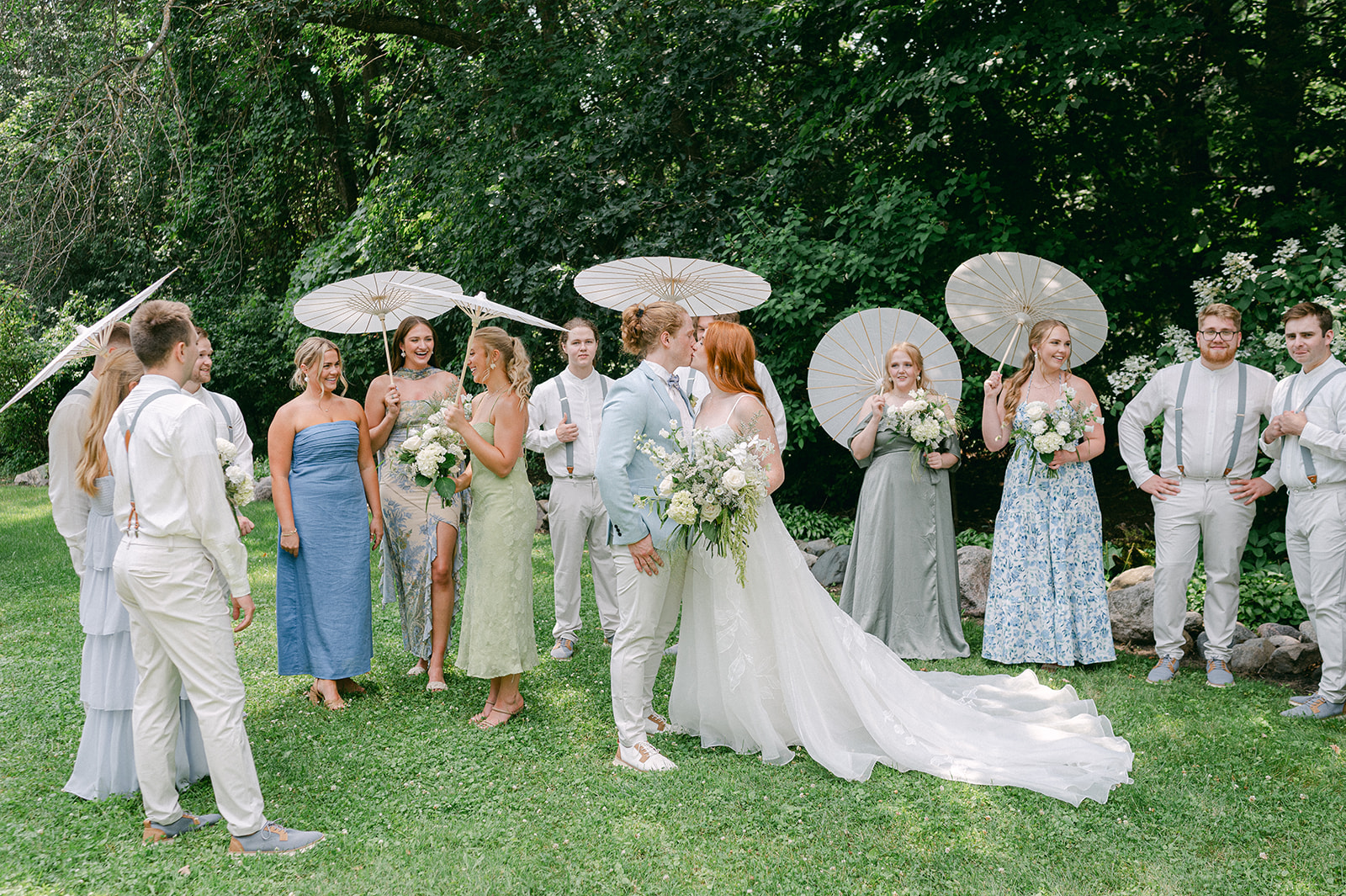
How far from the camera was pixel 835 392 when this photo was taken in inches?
272

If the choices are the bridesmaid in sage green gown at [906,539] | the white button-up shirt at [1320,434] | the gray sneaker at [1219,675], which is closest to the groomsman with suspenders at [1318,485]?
the white button-up shirt at [1320,434]

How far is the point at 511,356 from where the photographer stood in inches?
208

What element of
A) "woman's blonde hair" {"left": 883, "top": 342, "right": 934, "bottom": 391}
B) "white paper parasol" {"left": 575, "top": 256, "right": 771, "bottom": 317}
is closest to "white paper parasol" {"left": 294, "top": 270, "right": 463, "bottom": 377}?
"white paper parasol" {"left": 575, "top": 256, "right": 771, "bottom": 317}

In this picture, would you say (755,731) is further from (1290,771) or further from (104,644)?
(104,644)

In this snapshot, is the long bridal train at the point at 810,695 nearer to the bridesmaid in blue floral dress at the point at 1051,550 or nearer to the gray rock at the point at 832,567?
the bridesmaid in blue floral dress at the point at 1051,550

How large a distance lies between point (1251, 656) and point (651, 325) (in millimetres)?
4613

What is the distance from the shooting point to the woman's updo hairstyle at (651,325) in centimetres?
464

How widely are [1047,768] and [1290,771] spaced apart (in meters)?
1.22

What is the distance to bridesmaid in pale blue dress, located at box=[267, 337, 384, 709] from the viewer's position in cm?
561

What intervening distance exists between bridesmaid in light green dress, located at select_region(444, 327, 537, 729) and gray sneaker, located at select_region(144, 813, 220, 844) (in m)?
1.50

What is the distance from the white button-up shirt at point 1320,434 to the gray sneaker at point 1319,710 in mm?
1239

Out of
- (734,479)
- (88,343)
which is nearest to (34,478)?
(88,343)

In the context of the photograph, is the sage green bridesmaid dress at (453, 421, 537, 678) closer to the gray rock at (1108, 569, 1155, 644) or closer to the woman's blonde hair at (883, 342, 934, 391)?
the woman's blonde hair at (883, 342, 934, 391)

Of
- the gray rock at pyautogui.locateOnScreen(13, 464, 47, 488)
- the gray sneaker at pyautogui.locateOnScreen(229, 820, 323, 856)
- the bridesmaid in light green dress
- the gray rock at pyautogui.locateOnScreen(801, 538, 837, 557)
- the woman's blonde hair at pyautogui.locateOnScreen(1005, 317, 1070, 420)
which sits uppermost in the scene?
the woman's blonde hair at pyautogui.locateOnScreen(1005, 317, 1070, 420)
